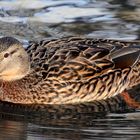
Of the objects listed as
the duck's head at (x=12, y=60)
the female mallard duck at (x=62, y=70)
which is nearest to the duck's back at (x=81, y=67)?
the female mallard duck at (x=62, y=70)

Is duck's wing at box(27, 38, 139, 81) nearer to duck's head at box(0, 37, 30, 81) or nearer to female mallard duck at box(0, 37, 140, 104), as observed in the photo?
female mallard duck at box(0, 37, 140, 104)

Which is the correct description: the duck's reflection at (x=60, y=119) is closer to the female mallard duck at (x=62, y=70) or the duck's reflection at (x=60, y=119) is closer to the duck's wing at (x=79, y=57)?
the female mallard duck at (x=62, y=70)

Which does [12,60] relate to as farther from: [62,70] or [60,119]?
[60,119]

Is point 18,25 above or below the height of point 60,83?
above

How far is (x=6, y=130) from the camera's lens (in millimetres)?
9930

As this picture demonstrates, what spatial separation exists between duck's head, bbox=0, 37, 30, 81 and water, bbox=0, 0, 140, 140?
45 cm

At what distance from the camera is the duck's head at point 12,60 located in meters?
11.0

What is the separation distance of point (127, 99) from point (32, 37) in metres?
2.68

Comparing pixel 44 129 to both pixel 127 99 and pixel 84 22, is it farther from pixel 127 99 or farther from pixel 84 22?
pixel 84 22

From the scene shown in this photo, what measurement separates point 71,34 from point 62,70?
97.4 inches

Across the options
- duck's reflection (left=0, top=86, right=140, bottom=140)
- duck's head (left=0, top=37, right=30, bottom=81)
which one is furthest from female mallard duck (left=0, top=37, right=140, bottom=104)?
duck's reflection (left=0, top=86, right=140, bottom=140)

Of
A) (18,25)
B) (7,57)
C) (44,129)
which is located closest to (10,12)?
(18,25)

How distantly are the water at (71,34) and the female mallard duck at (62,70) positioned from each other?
0.60ft

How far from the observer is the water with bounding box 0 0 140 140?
32.4ft
